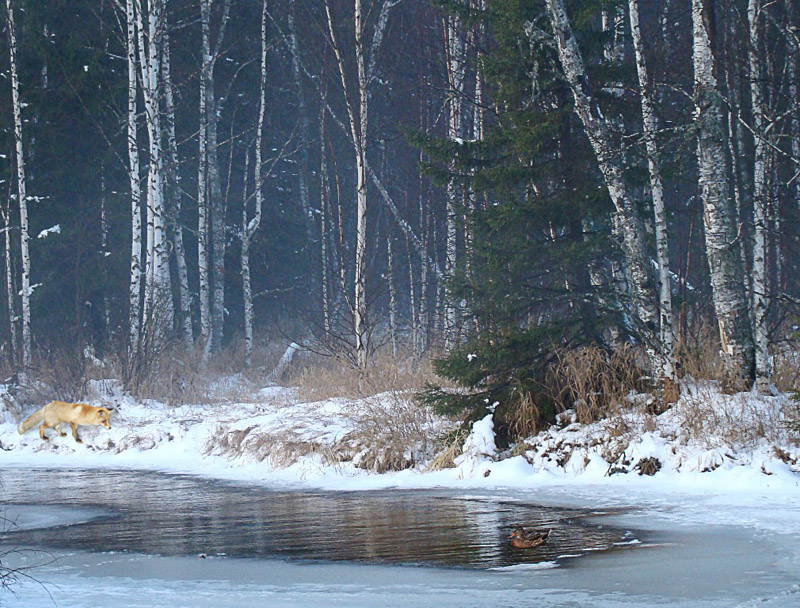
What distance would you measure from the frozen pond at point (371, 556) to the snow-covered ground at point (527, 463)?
0.05 metres

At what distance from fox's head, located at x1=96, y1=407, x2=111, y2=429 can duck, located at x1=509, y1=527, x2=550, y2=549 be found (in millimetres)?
11223

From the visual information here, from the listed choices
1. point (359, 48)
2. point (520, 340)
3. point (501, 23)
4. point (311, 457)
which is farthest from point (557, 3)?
point (359, 48)

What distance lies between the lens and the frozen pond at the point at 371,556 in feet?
21.0

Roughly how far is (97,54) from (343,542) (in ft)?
70.5

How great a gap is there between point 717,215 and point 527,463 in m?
3.79

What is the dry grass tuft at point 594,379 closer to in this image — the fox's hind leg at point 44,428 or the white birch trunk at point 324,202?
the white birch trunk at point 324,202

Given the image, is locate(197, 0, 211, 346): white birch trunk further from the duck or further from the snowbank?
the duck

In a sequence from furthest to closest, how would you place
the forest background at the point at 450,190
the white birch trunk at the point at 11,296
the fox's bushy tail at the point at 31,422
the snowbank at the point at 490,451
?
the white birch trunk at the point at 11,296 → the fox's bushy tail at the point at 31,422 → the forest background at the point at 450,190 → the snowbank at the point at 490,451

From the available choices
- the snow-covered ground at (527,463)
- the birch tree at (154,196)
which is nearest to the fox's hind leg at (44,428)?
the snow-covered ground at (527,463)

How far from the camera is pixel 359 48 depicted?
2033cm

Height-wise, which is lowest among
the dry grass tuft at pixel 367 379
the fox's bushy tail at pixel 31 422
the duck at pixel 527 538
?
the duck at pixel 527 538

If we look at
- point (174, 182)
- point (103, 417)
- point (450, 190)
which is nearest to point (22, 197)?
point (174, 182)

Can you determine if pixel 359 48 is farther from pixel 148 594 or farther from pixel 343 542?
pixel 148 594

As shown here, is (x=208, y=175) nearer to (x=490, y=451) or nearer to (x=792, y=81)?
(x=792, y=81)
